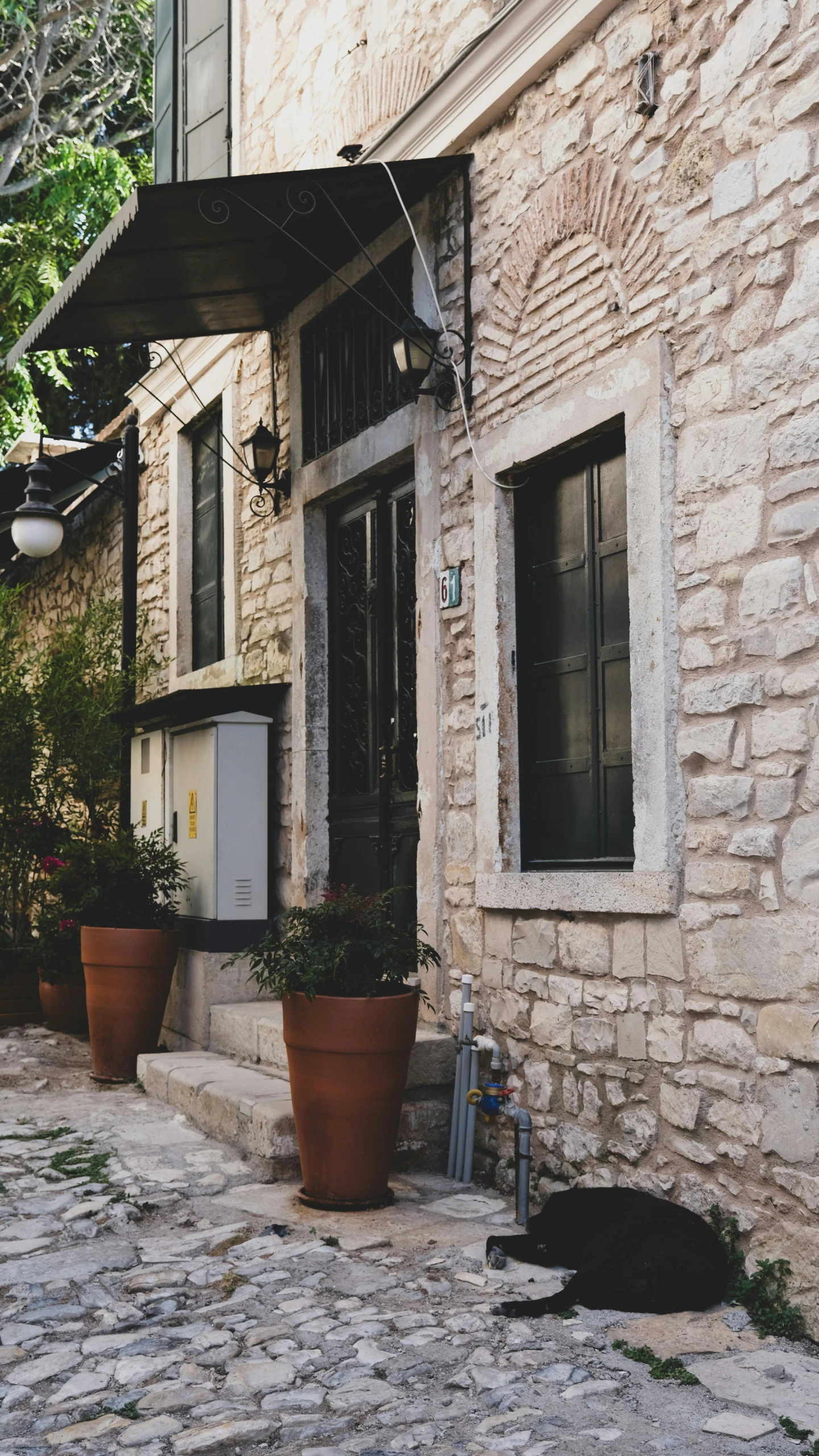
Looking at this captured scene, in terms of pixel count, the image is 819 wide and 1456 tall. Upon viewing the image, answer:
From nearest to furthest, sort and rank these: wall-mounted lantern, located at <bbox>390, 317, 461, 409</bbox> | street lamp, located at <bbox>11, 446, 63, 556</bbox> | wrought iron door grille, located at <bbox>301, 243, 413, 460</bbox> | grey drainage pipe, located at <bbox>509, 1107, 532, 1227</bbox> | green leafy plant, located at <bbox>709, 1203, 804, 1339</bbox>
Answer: green leafy plant, located at <bbox>709, 1203, 804, 1339</bbox> < grey drainage pipe, located at <bbox>509, 1107, 532, 1227</bbox> < wall-mounted lantern, located at <bbox>390, 317, 461, 409</bbox> < wrought iron door grille, located at <bbox>301, 243, 413, 460</bbox> < street lamp, located at <bbox>11, 446, 63, 556</bbox>

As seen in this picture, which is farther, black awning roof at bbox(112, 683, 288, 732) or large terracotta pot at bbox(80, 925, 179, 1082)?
black awning roof at bbox(112, 683, 288, 732)

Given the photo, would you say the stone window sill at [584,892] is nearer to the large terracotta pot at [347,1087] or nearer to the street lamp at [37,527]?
the large terracotta pot at [347,1087]

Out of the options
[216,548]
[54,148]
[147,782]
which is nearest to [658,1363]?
[147,782]

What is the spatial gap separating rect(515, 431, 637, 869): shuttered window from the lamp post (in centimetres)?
403

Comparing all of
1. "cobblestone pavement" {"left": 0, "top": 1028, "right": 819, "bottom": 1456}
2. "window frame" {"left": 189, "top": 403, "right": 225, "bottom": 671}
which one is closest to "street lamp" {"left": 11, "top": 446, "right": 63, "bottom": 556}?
"window frame" {"left": 189, "top": 403, "right": 225, "bottom": 671}

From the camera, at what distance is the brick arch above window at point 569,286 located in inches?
163

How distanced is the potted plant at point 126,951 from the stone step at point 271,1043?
0.41m

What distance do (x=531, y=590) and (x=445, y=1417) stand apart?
2909 millimetres

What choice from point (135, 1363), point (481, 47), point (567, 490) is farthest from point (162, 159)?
point (135, 1363)

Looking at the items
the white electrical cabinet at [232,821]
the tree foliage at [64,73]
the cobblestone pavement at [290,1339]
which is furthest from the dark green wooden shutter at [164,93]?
the cobblestone pavement at [290,1339]

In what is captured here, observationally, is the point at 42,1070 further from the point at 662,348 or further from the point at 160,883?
the point at 662,348

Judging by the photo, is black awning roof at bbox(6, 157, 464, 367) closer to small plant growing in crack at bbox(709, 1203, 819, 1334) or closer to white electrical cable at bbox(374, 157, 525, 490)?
white electrical cable at bbox(374, 157, 525, 490)

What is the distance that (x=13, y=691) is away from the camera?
8.87 m

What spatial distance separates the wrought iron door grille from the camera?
578cm
